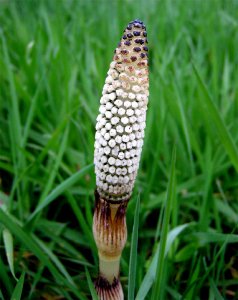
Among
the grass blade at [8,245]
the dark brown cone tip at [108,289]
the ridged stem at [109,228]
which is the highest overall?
the ridged stem at [109,228]

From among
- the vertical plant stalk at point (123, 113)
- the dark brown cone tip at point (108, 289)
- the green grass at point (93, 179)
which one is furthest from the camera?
the green grass at point (93, 179)

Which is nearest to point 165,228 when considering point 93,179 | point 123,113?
point 123,113

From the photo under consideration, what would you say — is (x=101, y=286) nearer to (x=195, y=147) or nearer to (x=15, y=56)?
(x=195, y=147)

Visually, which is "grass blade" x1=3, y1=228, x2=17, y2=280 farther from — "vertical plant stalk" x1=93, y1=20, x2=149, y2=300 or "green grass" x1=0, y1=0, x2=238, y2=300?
"vertical plant stalk" x1=93, y1=20, x2=149, y2=300

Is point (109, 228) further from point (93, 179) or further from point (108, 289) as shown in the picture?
point (93, 179)

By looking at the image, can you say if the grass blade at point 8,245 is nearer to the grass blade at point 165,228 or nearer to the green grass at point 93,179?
the green grass at point 93,179

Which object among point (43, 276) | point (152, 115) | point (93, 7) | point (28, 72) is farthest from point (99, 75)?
point (93, 7)

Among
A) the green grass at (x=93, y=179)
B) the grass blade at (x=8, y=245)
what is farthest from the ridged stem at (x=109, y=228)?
the grass blade at (x=8, y=245)
